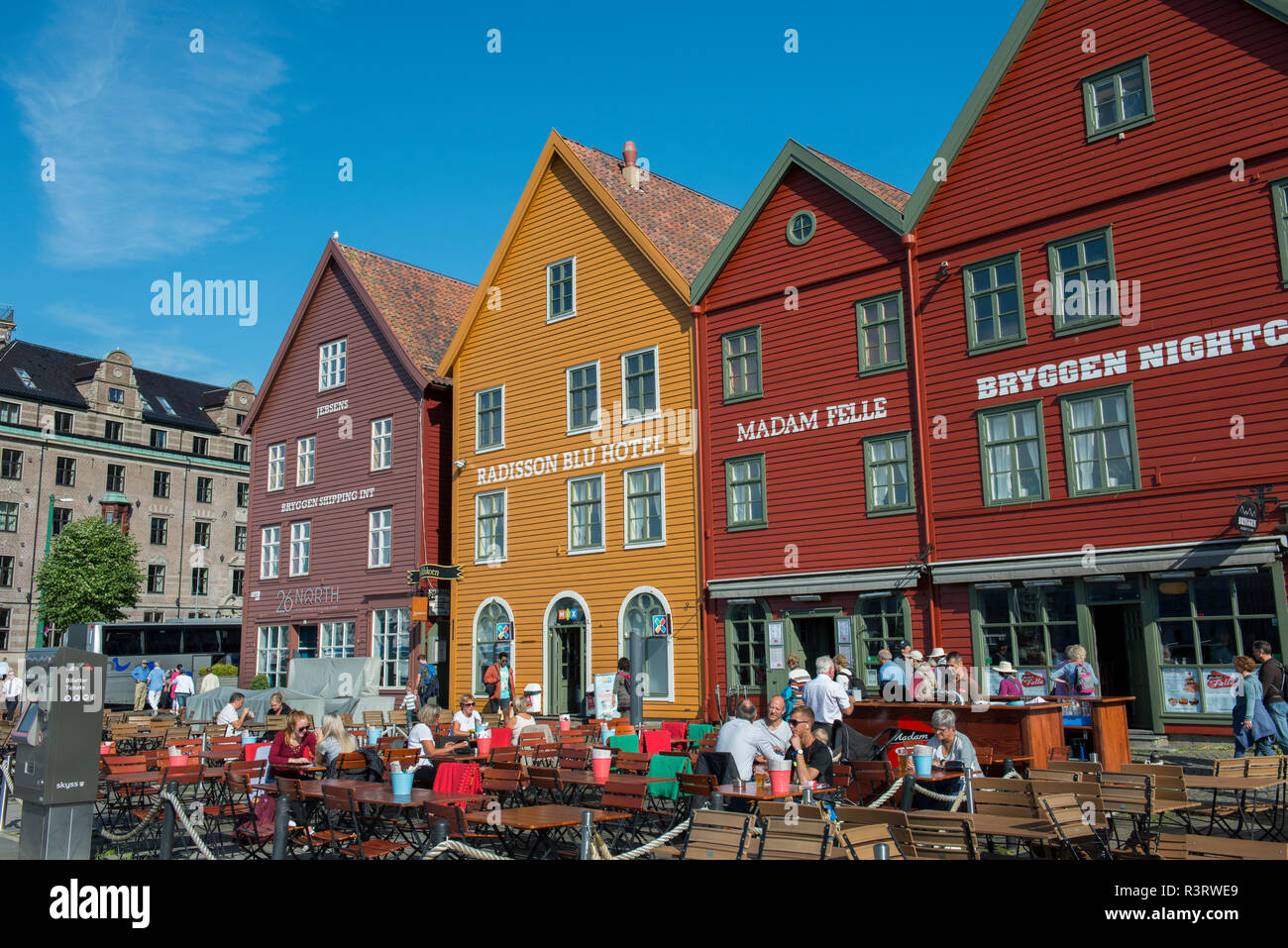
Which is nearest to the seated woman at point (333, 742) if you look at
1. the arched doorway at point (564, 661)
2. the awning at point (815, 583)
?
the awning at point (815, 583)

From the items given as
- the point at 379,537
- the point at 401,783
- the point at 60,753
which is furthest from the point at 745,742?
the point at 379,537

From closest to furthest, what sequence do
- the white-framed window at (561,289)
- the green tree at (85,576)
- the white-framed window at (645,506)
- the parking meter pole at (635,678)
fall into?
the parking meter pole at (635,678)
the white-framed window at (645,506)
the white-framed window at (561,289)
the green tree at (85,576)

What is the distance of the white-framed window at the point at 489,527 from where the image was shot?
28078 mm

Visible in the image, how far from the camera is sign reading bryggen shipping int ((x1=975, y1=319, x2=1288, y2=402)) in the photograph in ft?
53.3

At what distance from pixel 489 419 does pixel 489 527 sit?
117 inches

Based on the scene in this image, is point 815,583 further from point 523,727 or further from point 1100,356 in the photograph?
point 523,727

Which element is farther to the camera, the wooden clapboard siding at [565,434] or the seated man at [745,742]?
the wooden clapboard siding at [565,434]

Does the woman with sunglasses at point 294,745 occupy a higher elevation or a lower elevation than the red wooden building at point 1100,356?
lower

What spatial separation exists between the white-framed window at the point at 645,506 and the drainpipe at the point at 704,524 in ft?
4.01

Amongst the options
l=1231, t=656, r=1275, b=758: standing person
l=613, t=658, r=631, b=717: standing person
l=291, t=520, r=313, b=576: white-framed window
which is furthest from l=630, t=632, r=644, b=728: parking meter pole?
l=291, t=520, r=313, b=576: white-framed window

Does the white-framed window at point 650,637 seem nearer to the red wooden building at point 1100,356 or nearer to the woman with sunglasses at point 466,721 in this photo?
the red wooden building at point 1100,356

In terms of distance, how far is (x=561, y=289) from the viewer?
27.5 meters

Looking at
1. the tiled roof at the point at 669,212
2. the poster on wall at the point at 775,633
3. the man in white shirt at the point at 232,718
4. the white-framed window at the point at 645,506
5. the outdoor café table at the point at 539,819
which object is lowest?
the outdoor café table at the point at 539,819
